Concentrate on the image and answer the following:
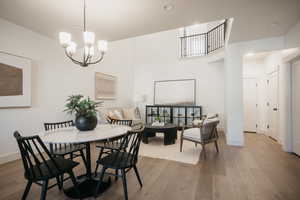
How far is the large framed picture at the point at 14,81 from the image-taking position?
105 inches

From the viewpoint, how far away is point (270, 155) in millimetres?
3146

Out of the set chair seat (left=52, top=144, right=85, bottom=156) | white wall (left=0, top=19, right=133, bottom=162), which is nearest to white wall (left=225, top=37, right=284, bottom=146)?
chair seat (left=52, top=144, right=85, bottom=156)

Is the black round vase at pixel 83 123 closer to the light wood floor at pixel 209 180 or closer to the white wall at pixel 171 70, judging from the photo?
A: the light wood floor at pixel 209 180

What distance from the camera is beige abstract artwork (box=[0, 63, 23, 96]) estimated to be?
8.71 feet

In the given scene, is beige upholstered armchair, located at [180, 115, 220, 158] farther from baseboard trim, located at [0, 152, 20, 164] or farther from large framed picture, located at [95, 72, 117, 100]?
baseboard trim, located at [0, 152, 20, 164]

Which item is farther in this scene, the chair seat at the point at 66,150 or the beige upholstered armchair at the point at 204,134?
the beige upholstered armchair at the point at 204,134

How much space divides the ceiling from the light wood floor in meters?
2.59

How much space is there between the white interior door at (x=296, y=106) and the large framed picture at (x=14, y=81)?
5.55 meters

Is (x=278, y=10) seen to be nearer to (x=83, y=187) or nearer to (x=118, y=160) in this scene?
(x=118, y=160)

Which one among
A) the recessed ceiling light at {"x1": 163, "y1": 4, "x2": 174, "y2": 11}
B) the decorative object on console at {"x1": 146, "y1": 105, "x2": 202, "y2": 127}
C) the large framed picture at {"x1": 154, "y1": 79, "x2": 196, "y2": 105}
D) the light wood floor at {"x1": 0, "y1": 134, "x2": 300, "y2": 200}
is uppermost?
the recessed ceiling light at {"x1": 163, "y1": 4, "x2": 174, "y2": 11}

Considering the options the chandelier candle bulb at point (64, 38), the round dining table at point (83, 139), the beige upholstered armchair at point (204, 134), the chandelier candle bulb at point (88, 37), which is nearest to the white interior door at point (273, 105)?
the beige upholstered armchair at point (204, 134)

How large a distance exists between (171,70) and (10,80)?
5.06m

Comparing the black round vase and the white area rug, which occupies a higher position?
the black round vase

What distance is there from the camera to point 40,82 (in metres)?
3.24
